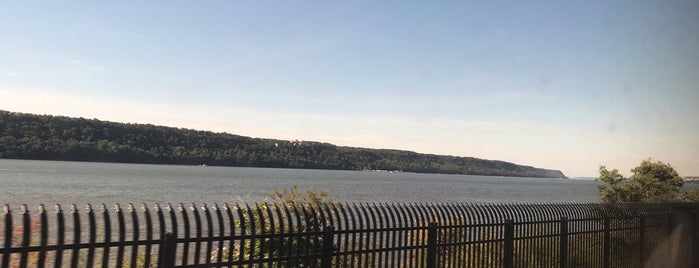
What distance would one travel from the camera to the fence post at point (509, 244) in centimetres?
953

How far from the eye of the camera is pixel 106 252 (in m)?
5.13

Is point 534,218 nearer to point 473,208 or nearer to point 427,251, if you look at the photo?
point 473,208

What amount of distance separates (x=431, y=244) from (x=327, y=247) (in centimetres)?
180

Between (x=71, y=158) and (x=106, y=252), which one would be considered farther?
(x=71, y=158)

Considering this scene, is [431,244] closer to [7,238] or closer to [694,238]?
A: [7,238]

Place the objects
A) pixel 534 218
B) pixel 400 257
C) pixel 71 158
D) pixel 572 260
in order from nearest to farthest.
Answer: pixel 400 257 → pixel 534 218 → pixel 572 260 → pixel 71 158

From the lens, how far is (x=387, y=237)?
7613 mm

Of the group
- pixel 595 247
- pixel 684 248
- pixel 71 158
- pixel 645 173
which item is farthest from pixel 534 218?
pixel 71 158

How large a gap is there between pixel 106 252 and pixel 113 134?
179 m

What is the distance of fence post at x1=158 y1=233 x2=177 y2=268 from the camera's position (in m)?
5.52

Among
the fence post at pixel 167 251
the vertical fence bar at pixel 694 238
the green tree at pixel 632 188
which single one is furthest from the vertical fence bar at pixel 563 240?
the green tree at pixel 632 188

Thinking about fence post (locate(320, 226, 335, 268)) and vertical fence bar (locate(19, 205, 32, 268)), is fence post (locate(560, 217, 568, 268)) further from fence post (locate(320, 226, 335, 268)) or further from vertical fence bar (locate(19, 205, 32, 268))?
vertical fence bar (locate(19, 205, 32, 268))

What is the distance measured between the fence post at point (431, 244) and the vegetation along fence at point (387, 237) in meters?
0.01

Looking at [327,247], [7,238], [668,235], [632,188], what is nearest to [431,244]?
[327,247]
